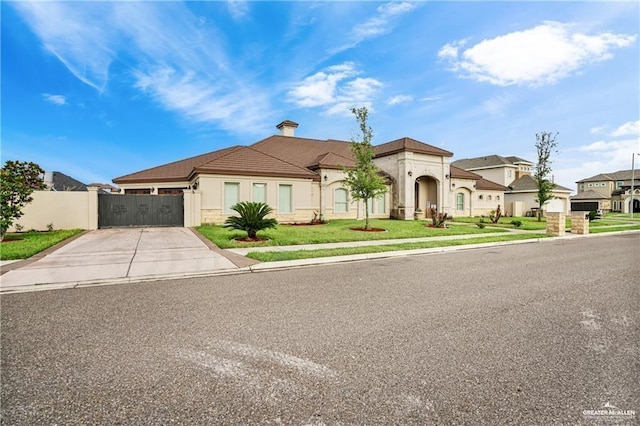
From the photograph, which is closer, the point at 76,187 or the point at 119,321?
the point at 119,321

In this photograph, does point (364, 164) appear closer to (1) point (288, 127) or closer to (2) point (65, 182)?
(1) point (288, 127)

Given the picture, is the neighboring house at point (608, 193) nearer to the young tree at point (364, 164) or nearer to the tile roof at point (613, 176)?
the tile roof at point (613, 176)

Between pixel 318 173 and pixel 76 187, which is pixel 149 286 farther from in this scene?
pixel 76 187

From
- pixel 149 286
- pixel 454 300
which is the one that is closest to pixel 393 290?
pixel 454 300

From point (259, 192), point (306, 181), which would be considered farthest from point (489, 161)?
point (259, 192)

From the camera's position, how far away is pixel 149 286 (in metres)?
6.98

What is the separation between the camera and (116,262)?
938 cm

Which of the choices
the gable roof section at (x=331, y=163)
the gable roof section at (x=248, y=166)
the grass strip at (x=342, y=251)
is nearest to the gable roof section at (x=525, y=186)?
the gable roof section at (x=331, y=163)

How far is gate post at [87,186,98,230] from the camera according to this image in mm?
18422

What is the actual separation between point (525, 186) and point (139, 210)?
4322cm

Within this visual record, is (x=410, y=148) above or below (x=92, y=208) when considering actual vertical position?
above

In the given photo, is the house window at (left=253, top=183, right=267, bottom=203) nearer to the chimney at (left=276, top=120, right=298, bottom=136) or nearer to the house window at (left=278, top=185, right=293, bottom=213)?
the house window at (left=278, top=185, right=293, bottom=213)

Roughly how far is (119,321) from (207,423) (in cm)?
308
